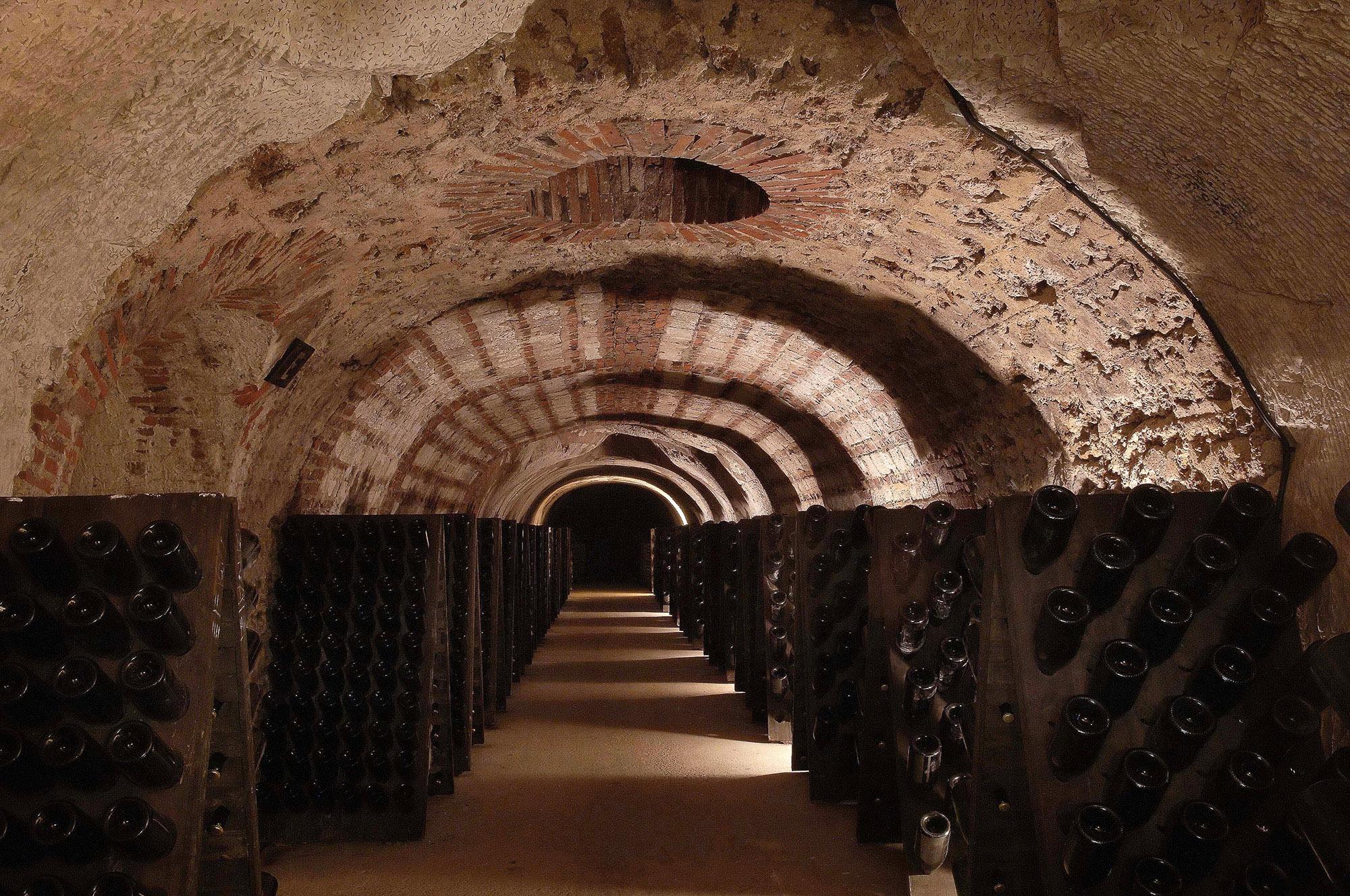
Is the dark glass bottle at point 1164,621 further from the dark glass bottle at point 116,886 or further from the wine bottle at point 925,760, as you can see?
the dark glass bottle at point 116,886

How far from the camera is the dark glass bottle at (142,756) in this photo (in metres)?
2.29

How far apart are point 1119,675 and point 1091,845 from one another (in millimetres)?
439

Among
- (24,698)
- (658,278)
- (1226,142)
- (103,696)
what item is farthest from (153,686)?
(658,278)

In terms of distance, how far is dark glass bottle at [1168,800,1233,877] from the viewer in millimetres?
2477

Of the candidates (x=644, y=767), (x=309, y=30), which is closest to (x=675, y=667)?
(x=644, y=767)

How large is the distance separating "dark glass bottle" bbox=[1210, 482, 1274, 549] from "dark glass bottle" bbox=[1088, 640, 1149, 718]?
410 millimetres

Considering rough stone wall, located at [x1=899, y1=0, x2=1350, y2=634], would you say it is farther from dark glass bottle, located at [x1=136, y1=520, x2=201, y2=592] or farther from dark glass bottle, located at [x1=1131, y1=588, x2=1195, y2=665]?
dark glass bottle, located at [x1=136, y1=520, x2=201, y2=592]

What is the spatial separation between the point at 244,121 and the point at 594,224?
6.49ft

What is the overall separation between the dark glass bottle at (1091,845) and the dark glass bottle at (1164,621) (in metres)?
0.45

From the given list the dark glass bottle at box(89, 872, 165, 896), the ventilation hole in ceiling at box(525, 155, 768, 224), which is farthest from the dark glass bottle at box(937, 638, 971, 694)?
the dark glass bottle at box(89, 872, 165, 896)

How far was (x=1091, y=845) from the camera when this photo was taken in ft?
8.09

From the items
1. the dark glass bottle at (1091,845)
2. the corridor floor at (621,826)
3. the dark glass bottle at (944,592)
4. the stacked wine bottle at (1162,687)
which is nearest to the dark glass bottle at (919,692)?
the dark glass bottle at (944,592)

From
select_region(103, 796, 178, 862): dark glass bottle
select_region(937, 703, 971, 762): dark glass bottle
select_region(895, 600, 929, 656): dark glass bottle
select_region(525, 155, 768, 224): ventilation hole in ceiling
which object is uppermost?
select_region(525, 155, 768, 224): ventilation hole in ceiling

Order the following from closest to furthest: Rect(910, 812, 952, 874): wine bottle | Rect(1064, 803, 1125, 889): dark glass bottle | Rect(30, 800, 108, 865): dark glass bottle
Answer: Rect(30, 800, 108, 865): dark glass bottle
Rect(1064, 803, 1125, 889): dark glass bottle
Rect(910, 812, 952, 874): wine bottle
